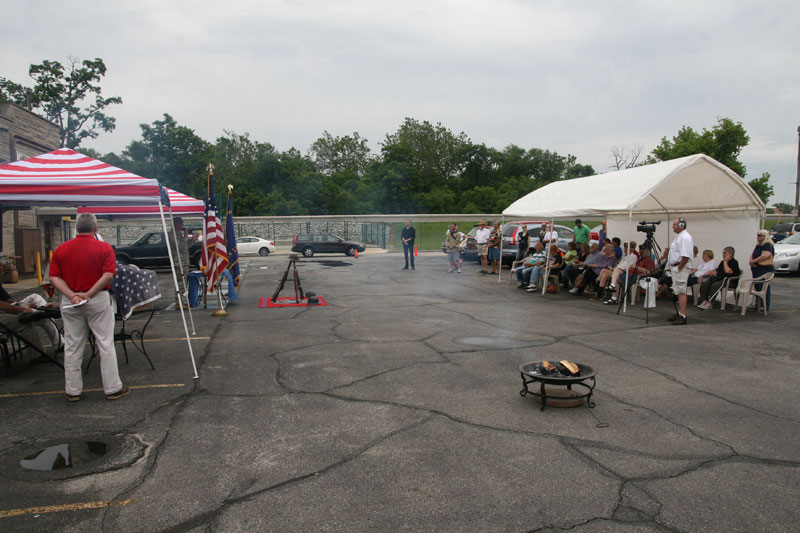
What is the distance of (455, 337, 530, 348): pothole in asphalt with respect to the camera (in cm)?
782

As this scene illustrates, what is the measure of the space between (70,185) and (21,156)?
52.9 feet

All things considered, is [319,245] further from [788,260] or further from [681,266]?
[681,266]

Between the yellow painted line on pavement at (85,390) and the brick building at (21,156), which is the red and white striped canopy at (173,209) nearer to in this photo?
the brick building at (21,156)

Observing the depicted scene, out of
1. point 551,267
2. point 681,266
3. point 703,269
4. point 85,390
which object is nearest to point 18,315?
point 85,390

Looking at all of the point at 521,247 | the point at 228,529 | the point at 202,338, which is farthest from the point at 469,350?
the point at 521,247

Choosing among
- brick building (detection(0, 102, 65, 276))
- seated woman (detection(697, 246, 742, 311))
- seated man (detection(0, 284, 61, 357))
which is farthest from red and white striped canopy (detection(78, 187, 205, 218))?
seated woman (detection(697, 246, 742, 311))

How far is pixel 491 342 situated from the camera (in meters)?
8.03

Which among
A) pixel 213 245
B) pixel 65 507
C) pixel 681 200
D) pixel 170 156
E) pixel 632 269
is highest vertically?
pixel 170 156

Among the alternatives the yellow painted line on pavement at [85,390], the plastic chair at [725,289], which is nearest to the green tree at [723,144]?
the plastic chair at [725,289]

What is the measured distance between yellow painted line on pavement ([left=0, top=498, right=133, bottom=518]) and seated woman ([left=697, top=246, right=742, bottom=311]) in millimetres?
11234

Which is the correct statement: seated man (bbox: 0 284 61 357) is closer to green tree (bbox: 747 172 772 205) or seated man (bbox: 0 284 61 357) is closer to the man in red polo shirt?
the man in red polo shirt

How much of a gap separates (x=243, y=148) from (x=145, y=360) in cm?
6996

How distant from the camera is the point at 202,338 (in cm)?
842

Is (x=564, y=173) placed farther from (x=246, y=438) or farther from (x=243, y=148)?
(x=246, y=438)
